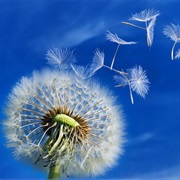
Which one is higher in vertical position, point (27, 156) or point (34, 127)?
point (34, 127)

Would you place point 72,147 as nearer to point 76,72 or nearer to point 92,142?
point 92,142

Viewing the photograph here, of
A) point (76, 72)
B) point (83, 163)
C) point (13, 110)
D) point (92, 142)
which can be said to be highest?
point (76, 72)

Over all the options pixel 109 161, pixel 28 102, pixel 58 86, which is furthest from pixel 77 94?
pixel 109 161

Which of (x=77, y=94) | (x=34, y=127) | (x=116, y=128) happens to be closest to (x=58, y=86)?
(x=77, y=94)

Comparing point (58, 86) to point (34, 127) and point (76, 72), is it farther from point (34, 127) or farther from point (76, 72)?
point (34, 127)

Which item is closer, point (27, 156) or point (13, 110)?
point (27, 156)

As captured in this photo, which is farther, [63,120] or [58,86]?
[58,86]
